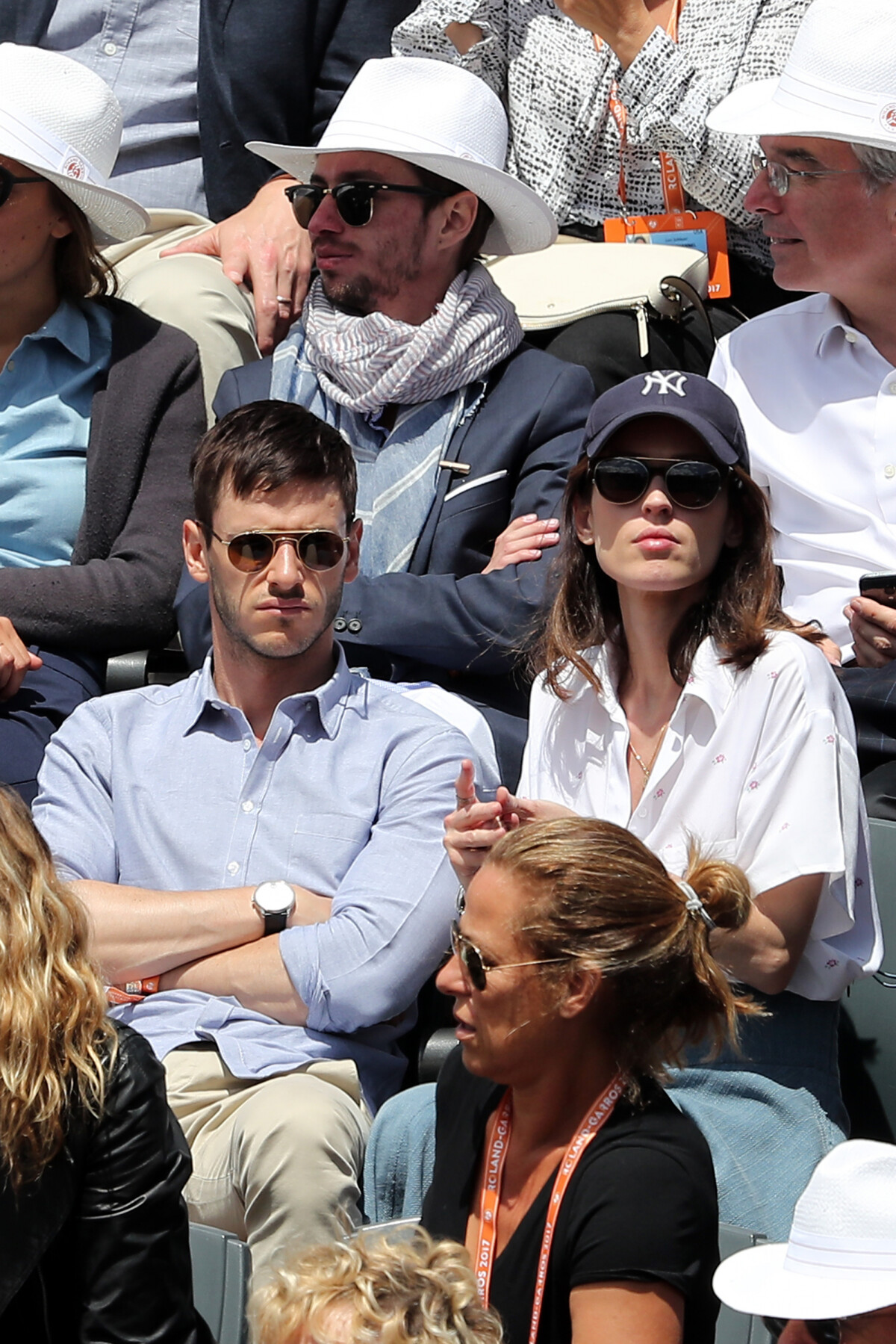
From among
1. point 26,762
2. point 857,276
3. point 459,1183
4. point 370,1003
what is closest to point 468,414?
point 857,276

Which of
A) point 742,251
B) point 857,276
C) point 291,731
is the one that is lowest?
point 291,731

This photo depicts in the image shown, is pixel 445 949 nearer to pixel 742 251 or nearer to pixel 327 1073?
pixel 327 1073

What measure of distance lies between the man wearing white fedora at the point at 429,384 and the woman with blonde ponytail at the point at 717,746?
17.4 inches

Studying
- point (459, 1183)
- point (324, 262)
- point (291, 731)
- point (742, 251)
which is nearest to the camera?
point (459, 1183)

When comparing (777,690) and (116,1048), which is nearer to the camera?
(116,1048)

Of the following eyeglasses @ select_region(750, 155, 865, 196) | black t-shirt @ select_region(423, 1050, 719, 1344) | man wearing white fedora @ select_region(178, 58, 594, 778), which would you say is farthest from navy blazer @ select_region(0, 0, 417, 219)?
black t-shirt @ select_region(423, 1050, 719, 1344)

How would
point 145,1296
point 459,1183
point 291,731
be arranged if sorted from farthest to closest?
point 291,731 → point 459,1183 → point 145,1296

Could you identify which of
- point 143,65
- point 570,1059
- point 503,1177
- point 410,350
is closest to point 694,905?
point 570,1059

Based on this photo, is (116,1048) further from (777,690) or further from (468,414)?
(468,414)

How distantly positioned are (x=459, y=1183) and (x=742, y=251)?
2990 mm

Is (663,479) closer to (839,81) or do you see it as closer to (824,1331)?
(839,81)

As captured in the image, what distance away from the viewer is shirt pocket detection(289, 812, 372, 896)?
10.1ft

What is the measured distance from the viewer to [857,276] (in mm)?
3707

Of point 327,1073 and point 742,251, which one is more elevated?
point 742,251
